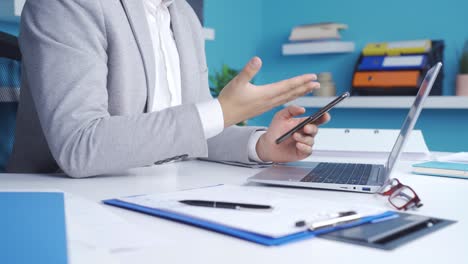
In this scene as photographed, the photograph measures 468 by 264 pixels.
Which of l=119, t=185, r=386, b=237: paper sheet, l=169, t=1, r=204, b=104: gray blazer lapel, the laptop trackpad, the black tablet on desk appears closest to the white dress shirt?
l=169, t=1, r=204, b=104: gray blazer lapel

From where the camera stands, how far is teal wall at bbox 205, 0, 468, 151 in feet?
10.2

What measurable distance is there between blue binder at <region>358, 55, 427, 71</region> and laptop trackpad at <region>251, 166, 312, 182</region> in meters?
2.06

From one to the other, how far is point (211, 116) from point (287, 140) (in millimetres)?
260

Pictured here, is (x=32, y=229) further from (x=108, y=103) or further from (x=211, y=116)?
(x=108, y=103)

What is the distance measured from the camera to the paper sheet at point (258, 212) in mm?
621

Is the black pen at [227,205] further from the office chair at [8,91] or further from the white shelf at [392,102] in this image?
the white shelf at [392,102]

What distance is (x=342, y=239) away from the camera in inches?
23.6

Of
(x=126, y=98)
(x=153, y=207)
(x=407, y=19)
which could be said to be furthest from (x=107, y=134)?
(x=407, y=19)

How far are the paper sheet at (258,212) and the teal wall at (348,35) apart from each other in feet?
8.27

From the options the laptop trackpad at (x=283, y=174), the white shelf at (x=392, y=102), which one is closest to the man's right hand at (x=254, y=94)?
the laptop trackpad at (x=283, y=174)

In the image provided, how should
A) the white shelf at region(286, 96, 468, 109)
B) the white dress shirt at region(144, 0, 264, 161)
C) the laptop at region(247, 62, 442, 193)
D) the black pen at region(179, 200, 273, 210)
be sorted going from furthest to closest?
the white shelf at region(286, 96, 468, 109) → the white dress shirt at region(144, 0, 264, 161) → the laptop at region(247, 62, 442, 193) → the black pen at region(179, 200, 273, 210)

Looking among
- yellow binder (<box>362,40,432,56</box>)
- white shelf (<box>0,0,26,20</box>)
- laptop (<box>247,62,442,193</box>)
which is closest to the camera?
laptop (<box>247,62,442,193</box>)

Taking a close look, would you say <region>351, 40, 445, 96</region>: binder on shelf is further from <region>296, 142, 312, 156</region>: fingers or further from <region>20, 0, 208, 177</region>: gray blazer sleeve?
<region>20, 0, 208, 177</region>: gray blazer sleeve

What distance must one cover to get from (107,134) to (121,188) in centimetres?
13
